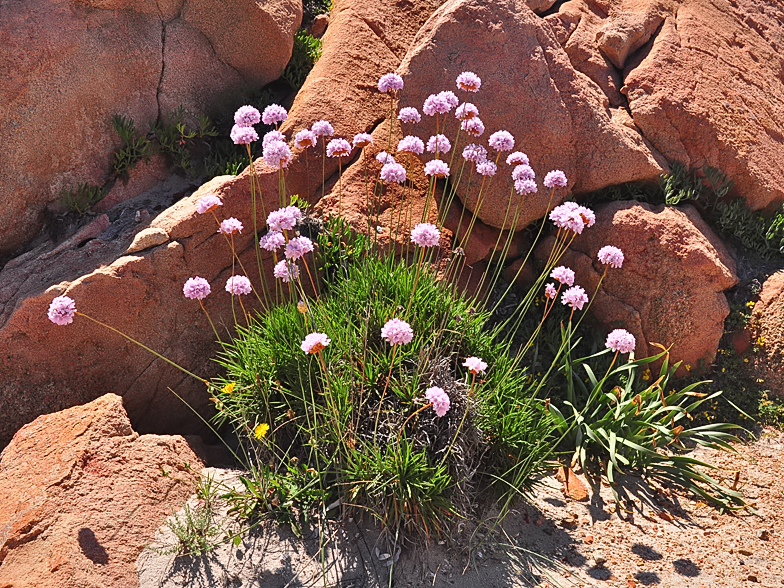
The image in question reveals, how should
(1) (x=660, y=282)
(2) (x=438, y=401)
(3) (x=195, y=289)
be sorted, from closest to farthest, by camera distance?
(2) (x=438, y=401), (3) (x=195, y=289), (1) (x=660, y=282)

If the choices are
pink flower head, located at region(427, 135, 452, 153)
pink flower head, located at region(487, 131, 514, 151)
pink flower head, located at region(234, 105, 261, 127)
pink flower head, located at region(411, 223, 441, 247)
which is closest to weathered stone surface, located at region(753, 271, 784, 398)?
pink flower head, located at region(487, 131, 514, 151)

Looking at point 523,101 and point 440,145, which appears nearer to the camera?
point 440,145

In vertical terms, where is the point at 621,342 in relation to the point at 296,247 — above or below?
below

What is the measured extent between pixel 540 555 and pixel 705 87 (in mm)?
5112

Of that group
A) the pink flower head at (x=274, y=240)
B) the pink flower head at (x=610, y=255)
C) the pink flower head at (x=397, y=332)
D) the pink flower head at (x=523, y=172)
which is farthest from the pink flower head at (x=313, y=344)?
the pink flower head at (x=610, y=255)

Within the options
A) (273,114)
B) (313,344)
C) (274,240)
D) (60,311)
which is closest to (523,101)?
(273,114)

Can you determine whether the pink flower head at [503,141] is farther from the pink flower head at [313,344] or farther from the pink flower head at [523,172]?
the pink flower head at [313,344]

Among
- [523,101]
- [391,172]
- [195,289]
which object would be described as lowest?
[195,289]

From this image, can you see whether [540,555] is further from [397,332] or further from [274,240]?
[274,240]

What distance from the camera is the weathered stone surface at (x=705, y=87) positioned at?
6.50m

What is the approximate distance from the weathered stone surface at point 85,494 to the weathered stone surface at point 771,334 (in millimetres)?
5164

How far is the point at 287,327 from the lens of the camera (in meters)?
A: 4.64

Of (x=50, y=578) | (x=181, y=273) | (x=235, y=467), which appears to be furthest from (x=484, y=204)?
(x=50, y=578)

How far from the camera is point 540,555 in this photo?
4238 mm
